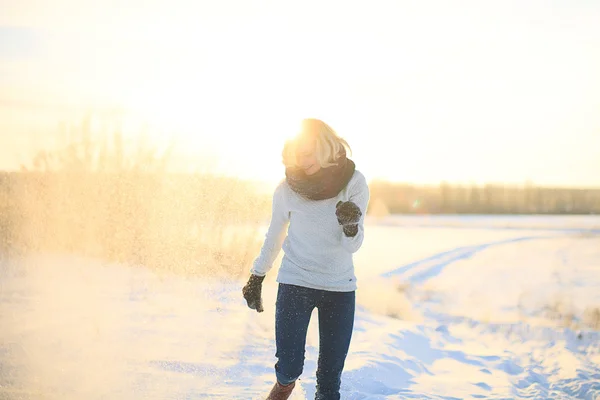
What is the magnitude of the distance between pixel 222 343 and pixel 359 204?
2548mm

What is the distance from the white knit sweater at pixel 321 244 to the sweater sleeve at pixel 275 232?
2.4 inches

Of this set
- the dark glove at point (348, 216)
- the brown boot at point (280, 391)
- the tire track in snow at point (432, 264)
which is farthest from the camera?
the tire track in snow at point (432, 264)

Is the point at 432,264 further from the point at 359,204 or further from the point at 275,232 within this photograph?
the point at 359,204

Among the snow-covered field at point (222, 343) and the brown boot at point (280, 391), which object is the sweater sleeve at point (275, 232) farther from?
the snow-covered field at point (222, 343)

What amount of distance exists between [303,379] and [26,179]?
606cm

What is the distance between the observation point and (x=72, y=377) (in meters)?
3.81

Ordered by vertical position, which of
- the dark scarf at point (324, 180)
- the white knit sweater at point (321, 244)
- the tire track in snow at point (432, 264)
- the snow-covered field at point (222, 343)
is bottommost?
the tire track in snow at point (432, 264)

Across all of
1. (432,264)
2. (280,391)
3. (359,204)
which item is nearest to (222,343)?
(280,391)

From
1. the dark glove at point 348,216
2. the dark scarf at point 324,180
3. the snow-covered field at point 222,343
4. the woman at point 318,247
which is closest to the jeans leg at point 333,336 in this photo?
the woman at point 318,247

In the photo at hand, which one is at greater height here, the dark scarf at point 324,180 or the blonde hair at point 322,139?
the blonde hair at point 322,139

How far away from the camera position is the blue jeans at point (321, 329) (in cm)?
271

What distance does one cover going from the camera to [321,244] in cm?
270

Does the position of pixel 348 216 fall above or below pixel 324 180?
below

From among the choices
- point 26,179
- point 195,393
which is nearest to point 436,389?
point 195,393
